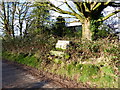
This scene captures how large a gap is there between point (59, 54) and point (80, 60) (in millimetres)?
1151

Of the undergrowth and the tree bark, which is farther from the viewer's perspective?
the tree bark

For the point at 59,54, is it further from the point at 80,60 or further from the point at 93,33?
the point at 93,33

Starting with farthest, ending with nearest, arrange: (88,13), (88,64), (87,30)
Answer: (87,30)
(88,13)
(88,64)

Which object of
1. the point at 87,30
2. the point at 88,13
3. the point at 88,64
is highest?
the point at 88,13

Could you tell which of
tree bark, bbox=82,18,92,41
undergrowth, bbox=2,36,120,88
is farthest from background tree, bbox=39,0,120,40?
undergrowth, bbox=2,36,120,88

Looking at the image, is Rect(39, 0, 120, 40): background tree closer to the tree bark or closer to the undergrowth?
the tree bark

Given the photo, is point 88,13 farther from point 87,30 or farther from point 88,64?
point 88,64

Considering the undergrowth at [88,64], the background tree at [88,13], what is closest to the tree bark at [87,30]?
the background tree at [88,13]

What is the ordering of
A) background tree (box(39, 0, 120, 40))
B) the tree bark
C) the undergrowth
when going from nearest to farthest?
the undergrowth
background tree (box(39, 0, 120, 40))
the tree bark

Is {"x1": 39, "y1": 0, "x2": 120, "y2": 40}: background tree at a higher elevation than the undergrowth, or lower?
higher

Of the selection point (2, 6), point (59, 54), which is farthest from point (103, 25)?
point (2, 6)

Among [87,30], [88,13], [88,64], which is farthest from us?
[87,30]

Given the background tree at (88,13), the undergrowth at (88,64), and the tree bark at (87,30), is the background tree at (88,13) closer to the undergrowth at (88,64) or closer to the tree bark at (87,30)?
the tree bark at (87,30)

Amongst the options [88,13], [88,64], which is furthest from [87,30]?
[88,64]
